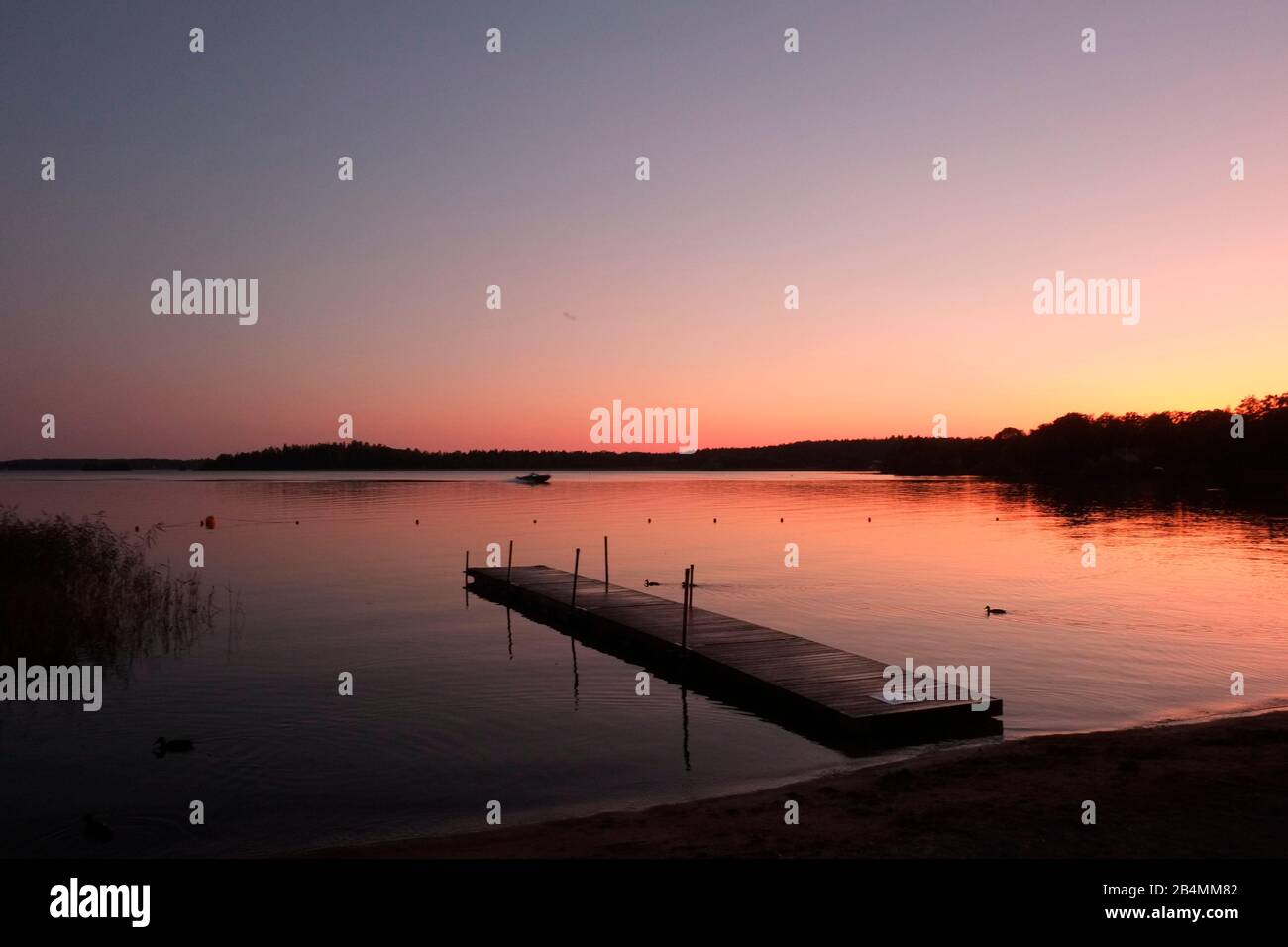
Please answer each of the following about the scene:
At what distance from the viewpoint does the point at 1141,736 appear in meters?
14.6

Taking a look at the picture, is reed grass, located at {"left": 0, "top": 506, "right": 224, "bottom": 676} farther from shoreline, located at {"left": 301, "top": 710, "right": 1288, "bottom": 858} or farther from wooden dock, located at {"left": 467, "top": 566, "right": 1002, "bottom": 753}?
shoreline, located at {"left": 301, "top": 710, "right": 1288, "bottom": 858}

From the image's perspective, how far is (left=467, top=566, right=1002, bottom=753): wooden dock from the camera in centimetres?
1608

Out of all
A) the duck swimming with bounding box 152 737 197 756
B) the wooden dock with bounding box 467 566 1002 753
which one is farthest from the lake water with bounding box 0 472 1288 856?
the wooden dock with bounding box 467 566 1002 753

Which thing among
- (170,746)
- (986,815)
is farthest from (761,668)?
(170,746)

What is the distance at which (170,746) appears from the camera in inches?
632

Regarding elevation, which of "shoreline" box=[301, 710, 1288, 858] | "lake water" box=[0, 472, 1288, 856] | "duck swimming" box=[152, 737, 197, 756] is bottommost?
"lake water" box=[0, 472, 1288, 856]

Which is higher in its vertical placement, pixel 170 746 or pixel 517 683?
pixel 170 746

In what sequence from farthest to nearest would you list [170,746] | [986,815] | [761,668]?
[761,668]
[170,746]
[986,815]

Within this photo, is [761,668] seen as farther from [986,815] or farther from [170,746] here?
[170,746]

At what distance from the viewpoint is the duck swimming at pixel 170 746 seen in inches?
626

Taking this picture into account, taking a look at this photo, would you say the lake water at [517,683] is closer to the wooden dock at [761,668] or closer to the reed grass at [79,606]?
the wooden dock at [761,668]

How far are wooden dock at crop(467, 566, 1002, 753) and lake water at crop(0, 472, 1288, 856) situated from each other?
0.67 meters

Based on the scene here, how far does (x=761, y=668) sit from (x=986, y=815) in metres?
9.12
